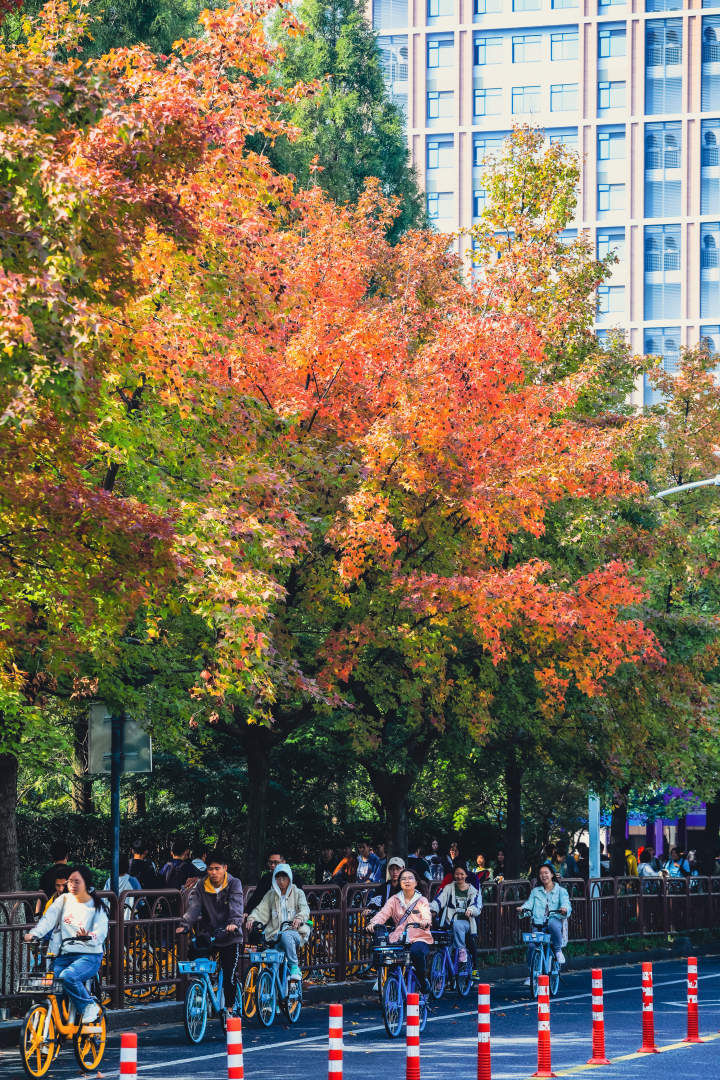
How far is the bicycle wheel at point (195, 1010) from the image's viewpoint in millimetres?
15836

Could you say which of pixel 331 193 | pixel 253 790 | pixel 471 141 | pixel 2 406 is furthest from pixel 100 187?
pixel 471 141

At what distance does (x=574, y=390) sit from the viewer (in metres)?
27.0

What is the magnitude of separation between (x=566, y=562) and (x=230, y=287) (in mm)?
9245

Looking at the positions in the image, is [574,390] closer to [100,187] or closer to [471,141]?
[100,187]

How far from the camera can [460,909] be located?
21.7 meters

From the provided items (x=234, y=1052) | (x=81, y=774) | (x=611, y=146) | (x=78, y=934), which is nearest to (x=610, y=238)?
(x=611, y=146)

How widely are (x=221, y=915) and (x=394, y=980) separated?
1862 mm

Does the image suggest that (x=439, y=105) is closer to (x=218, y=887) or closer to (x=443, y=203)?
(x=443, y=203)

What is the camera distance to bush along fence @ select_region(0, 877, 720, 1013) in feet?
54.4

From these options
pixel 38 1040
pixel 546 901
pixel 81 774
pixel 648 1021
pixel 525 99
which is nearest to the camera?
pixel 38 1040

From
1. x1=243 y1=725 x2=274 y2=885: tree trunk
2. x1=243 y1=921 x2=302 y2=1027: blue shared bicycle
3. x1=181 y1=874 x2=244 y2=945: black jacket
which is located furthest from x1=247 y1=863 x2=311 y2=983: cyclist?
x1=243 y1=725 x2=274 y2=885: tree trunk

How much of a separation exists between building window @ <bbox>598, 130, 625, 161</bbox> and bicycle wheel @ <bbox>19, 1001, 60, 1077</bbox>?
7696 centimetres

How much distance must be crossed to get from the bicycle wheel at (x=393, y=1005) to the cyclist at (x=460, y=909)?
14.3ft

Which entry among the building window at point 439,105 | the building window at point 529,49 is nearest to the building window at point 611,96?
the building window at point 529,49
